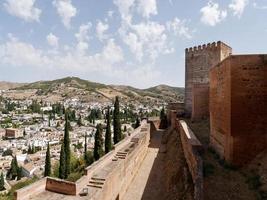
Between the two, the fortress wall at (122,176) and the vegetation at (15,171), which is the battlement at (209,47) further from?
the vegetation at (15,171)

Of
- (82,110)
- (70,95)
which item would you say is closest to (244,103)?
(82,110)

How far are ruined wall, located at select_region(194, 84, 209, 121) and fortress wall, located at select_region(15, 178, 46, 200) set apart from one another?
36.6 ft

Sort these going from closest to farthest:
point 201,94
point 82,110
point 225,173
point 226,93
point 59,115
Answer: point 225,173, point 226,93, point 201,94, point 59,115, point 82,110

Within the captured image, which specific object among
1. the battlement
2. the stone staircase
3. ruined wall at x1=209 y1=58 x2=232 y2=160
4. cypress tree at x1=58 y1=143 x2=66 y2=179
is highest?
the battlement

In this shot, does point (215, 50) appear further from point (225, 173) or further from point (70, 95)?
point (70, 95)

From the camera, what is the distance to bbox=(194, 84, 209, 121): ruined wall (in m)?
19.8

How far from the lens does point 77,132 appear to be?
94.9 meters

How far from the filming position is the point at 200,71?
2214 cm

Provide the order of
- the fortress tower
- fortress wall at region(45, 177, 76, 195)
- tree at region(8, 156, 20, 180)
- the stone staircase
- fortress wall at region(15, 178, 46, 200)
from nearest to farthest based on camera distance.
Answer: fortress wall at region(15, 178, 46, 200), fortress wall at region(45, 177, 76, 195), the stone staircase, the fortress tower, tree at region(8, 156, 20, 180)

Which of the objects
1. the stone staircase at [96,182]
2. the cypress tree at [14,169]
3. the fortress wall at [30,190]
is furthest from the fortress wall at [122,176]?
the cypress tree at [14,169]

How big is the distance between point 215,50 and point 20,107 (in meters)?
153

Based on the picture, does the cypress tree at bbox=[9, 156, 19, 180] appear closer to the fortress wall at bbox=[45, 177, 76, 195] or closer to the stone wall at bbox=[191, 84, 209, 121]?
the stone wall at bbox=[191, 84, 209, 121]

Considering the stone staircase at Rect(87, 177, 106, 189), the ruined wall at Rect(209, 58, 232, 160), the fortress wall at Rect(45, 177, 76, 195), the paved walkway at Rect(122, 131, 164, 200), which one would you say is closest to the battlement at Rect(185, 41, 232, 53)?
the paved walkway at Rect(122, 131, 164, 200)

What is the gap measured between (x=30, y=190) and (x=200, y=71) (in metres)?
14.6
